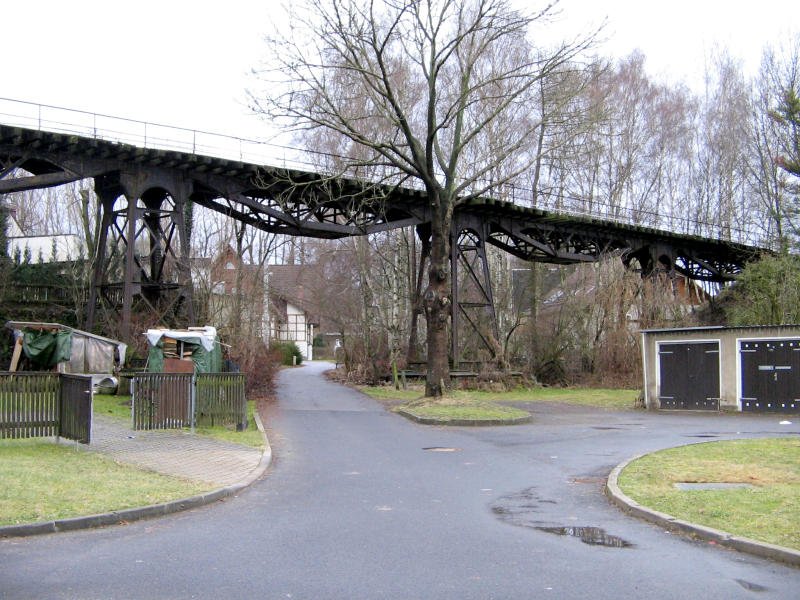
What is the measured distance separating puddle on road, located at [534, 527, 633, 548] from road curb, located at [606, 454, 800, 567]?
72 centimetres

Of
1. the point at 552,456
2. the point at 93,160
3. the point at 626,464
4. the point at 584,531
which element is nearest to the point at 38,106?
the point at 93,160

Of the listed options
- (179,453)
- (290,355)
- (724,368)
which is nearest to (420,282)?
(724,368)

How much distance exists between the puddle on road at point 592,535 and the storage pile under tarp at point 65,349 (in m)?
19.2

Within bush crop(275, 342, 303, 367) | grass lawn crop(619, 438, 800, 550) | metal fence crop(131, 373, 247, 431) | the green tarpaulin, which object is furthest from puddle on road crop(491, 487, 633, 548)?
bush crop(275, 342, 303, 367)

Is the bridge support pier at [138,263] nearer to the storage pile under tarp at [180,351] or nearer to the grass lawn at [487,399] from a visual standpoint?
the storage pile under tarp at [180,351]

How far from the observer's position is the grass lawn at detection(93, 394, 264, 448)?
16131 mm

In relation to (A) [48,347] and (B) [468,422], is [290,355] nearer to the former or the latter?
(A) [48,347]

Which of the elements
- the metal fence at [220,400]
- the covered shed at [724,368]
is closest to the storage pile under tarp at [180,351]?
the metal fence at [220,400]

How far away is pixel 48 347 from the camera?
2422cm

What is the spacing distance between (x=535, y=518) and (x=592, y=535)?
3.26 ft

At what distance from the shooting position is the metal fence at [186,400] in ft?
53.1

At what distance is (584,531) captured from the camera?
27.6ft

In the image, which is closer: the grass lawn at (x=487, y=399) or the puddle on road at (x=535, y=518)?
the puddle on road at (x=535, y=518)

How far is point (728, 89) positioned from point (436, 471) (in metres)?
43.0
